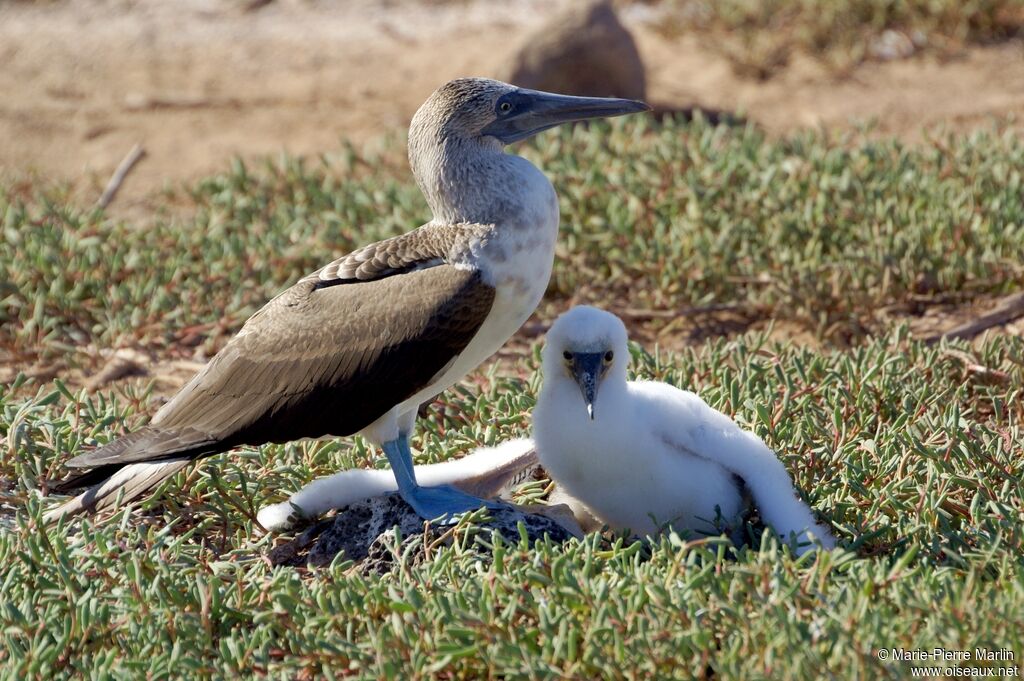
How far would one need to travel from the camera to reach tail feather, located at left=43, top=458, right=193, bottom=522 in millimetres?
4145

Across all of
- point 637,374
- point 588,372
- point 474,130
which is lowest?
point 637,374

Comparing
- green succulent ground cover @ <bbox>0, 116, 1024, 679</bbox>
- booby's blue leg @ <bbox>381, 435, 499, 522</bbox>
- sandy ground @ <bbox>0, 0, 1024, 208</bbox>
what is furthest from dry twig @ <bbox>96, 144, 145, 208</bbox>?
booby's blue leg @ <bbox>381, 435, 499, 522</bbox>

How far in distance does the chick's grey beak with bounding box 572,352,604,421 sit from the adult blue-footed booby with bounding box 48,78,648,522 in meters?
0.23

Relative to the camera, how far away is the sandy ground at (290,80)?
28.2 ft

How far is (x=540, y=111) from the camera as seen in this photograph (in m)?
4.33

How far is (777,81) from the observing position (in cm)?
937

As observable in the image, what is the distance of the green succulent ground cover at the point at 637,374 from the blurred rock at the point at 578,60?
0.79 meters

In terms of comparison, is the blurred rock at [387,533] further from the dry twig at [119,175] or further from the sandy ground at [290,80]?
the sandy ground at [290,80]

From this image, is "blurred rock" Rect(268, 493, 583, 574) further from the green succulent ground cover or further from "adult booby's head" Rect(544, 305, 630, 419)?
"adult booby's head" Rect(544, 305, 630, 419)

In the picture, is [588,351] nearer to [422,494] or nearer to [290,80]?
[422,494]

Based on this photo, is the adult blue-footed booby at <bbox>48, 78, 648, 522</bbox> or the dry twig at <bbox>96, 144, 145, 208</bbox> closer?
the adult blue-footed booby at <bbox>48, 78, 648, 522</bbox>

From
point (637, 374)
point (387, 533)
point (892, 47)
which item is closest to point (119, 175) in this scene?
point (637, 374)

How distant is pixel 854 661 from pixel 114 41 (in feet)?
28.2

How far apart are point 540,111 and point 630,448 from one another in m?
1.14
